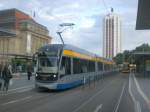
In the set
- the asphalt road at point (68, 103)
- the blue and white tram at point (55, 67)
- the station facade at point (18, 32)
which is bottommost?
the asphalt road at point (68, 103)

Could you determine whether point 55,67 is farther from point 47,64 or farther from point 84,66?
point 84,66

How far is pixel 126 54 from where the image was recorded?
162 metres

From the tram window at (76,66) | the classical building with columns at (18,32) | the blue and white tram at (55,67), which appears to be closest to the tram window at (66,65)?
the blue and white tram at (55,67)

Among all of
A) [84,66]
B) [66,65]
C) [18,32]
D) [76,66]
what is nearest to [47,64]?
[66,65]

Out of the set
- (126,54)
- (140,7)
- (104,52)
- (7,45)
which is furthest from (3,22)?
(140,7)

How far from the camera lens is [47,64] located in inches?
899

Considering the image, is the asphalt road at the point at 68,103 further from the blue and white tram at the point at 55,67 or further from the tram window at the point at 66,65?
the tram window at the point at 66,65

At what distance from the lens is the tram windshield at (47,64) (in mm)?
22391

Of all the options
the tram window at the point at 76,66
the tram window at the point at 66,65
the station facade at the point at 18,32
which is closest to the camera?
the tram window at the point at 66,65

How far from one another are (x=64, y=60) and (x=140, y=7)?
8.57 meters

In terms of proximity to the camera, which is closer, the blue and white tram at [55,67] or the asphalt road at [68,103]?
the asphalt road at [68,103]

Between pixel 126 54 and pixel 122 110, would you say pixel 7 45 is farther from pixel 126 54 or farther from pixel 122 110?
pixel 122 110

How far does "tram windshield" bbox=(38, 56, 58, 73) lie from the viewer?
73.5 ft

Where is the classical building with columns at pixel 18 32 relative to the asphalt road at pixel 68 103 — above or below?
above
